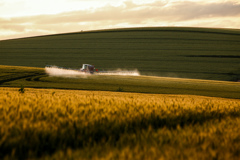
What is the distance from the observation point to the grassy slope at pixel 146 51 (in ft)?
186

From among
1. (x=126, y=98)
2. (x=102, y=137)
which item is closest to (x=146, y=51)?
(x=126, y=98)

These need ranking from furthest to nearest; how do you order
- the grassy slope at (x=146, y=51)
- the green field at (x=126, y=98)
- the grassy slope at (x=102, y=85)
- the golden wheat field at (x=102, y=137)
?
1. the grassy slope at (x=146, y=51)
2. the grassy slope at (x=102, y=85)
3. the green field at (x=126, y=98)
4. the golden wheat field at (x=102, y=137)

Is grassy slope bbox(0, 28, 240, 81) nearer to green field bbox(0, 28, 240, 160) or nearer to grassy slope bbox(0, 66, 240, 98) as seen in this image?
green field bbox(0, 28, 240, 160)

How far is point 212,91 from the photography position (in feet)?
103

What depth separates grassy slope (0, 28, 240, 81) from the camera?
186 ft

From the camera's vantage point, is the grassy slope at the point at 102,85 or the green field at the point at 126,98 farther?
the grassy slope at the point at 102,85

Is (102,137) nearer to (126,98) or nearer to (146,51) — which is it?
(126,98)

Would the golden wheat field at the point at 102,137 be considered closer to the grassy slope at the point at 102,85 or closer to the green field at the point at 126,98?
the green field at the point at 126,98

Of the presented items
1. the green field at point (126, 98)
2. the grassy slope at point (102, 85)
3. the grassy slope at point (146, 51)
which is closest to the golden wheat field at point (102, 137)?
the green field at point (126, 98)

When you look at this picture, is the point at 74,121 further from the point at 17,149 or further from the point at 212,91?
the point at 212,91

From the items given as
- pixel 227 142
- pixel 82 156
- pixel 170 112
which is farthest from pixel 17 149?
pixel 170 112

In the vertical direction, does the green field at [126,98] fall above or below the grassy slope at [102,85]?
above

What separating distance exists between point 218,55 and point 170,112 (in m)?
64.9

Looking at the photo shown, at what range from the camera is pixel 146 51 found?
69.0 meters
